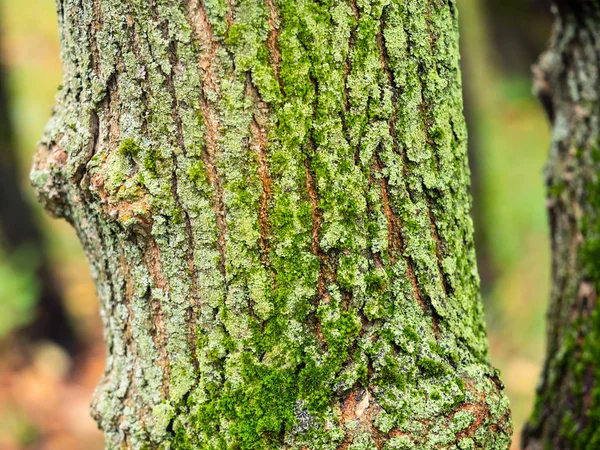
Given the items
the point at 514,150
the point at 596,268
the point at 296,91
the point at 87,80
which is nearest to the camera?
the point at 296,91

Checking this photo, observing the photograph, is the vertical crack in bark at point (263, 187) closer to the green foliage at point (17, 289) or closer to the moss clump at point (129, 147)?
the moss clump at point (129, 147)

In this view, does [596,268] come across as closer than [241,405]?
No

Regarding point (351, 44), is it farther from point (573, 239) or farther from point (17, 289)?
point (17, 289)

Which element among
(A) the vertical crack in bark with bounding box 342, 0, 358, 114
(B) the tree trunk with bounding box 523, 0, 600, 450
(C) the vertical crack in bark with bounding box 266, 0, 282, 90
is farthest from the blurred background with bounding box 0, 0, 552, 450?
(C) the vertical crack in bark with bounding box 266, 0, 282, 90

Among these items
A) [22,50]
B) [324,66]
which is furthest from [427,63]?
[22,50]

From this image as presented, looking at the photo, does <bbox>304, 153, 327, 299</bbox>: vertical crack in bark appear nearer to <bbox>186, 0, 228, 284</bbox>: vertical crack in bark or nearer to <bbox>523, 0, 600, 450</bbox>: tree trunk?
<bbox>186, 0, 228, 284</bbox>: vertical crack in bark

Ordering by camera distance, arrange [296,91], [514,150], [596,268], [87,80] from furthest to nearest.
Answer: [514,150], [596,268], [87,80], [296,91]

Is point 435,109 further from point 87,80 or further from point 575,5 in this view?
point 575,5

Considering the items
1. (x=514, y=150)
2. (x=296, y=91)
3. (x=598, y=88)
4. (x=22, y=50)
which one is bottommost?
(x=296, y=91)
